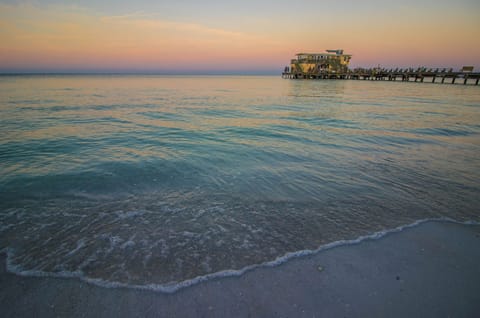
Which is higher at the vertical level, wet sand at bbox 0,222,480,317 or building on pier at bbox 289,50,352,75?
building on pier at bbox 289,50,352,75

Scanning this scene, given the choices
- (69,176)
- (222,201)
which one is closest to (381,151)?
(222,201)

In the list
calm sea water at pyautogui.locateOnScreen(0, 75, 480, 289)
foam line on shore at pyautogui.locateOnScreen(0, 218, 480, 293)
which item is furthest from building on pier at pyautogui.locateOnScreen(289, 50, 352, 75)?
foam line on shore at pyautogui.locateOnScreen(0, 218, 480, 293)

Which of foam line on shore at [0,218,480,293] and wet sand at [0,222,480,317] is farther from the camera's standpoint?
foam line on shore at [0,218,480,293]

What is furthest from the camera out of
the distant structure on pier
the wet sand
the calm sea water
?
the distant structure on pier

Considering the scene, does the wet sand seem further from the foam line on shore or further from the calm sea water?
the calm sea water

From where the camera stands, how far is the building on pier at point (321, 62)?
84562 mm

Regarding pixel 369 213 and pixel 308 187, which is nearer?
pixel 369 213

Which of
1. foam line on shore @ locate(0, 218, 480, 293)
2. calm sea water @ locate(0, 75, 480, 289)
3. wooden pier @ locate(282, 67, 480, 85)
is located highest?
wooden pier @ locate(282, 67, 480, 85)

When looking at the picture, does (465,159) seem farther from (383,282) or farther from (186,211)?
(186,211)

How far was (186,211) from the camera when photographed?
160 inches

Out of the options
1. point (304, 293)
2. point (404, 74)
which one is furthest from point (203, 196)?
point (404, 74)

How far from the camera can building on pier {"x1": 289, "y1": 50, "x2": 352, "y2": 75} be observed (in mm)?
84562

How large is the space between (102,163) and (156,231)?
4.23m

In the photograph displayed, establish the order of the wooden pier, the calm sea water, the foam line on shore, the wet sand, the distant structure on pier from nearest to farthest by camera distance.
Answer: the wet sand < the foam line on shore < the calm sea water < the wooden pier < the distant structure on pier
